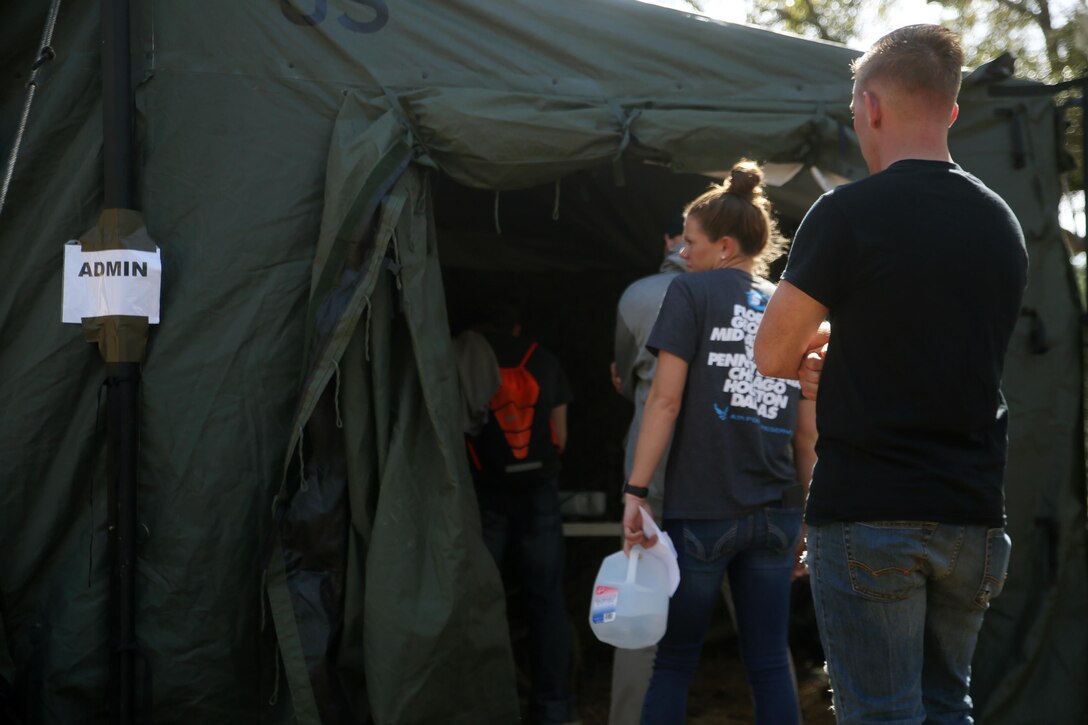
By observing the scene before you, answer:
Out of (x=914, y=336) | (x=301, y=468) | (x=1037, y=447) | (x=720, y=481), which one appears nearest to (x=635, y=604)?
(x=720, y=481)

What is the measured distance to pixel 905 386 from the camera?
72.4 inches

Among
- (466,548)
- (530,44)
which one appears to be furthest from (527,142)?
(466,548)

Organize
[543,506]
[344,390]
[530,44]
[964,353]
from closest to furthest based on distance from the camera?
[964,353], [344,390], [530,44], [543,506]

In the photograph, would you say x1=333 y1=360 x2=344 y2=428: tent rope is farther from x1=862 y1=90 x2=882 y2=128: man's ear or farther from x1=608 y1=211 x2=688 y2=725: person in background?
x1=862 y1=90 x2=882 y2=128: man's ear

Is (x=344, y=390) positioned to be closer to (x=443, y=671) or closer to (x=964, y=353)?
(x=443, y=671)

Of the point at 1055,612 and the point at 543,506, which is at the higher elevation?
the point at 543,506

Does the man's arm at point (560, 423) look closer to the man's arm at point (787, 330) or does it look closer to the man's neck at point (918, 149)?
the man's arm at point (787, 330)

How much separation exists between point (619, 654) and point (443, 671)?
1.98ft

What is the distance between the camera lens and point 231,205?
332 centimetres

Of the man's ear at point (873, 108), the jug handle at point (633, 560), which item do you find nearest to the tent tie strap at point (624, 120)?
the jug handle at point (633, 560)

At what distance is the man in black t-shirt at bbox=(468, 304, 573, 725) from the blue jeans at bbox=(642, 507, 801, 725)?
1364 millimetres

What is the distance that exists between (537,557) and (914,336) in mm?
2556

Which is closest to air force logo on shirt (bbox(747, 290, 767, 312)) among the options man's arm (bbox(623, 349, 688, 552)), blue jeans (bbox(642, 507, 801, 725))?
man's arm (bbox(623, 349, 688, 552))

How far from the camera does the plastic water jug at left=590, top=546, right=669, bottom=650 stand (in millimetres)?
2787
